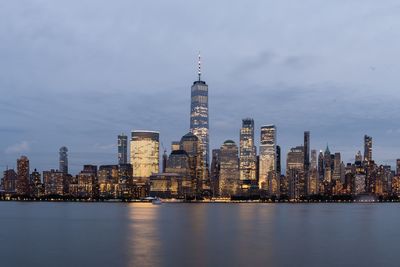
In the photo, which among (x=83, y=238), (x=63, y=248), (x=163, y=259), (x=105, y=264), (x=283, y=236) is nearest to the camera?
(x=105, y=264)

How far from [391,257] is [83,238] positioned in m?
46.9

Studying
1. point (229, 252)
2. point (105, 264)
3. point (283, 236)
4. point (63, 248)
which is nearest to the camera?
point (105, 264)

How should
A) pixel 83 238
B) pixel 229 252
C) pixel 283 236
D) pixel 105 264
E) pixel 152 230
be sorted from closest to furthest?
pixel 105 264
pixel 229 252
pixel 83 238
pixel 283 236
pixel 152 230

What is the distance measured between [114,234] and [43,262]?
35.2 meters

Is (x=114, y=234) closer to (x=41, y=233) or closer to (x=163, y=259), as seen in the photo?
(x=41, y=233)

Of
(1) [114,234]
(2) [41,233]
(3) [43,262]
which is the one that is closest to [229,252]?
(3) [43,262]

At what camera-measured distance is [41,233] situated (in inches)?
3888

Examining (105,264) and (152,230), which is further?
(152,230)

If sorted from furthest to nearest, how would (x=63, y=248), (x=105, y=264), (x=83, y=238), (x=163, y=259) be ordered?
(x=83, y=238) → (x=63, y=248) → (x=163, y=259) → (x=105, y=264)

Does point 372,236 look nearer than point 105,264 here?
No

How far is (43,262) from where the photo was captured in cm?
6234

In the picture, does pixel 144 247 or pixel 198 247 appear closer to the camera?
pixel 198 247

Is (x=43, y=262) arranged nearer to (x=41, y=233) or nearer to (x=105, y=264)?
(x=105, y=264)

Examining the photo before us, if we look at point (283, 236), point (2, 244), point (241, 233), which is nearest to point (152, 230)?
point (241, 233)
